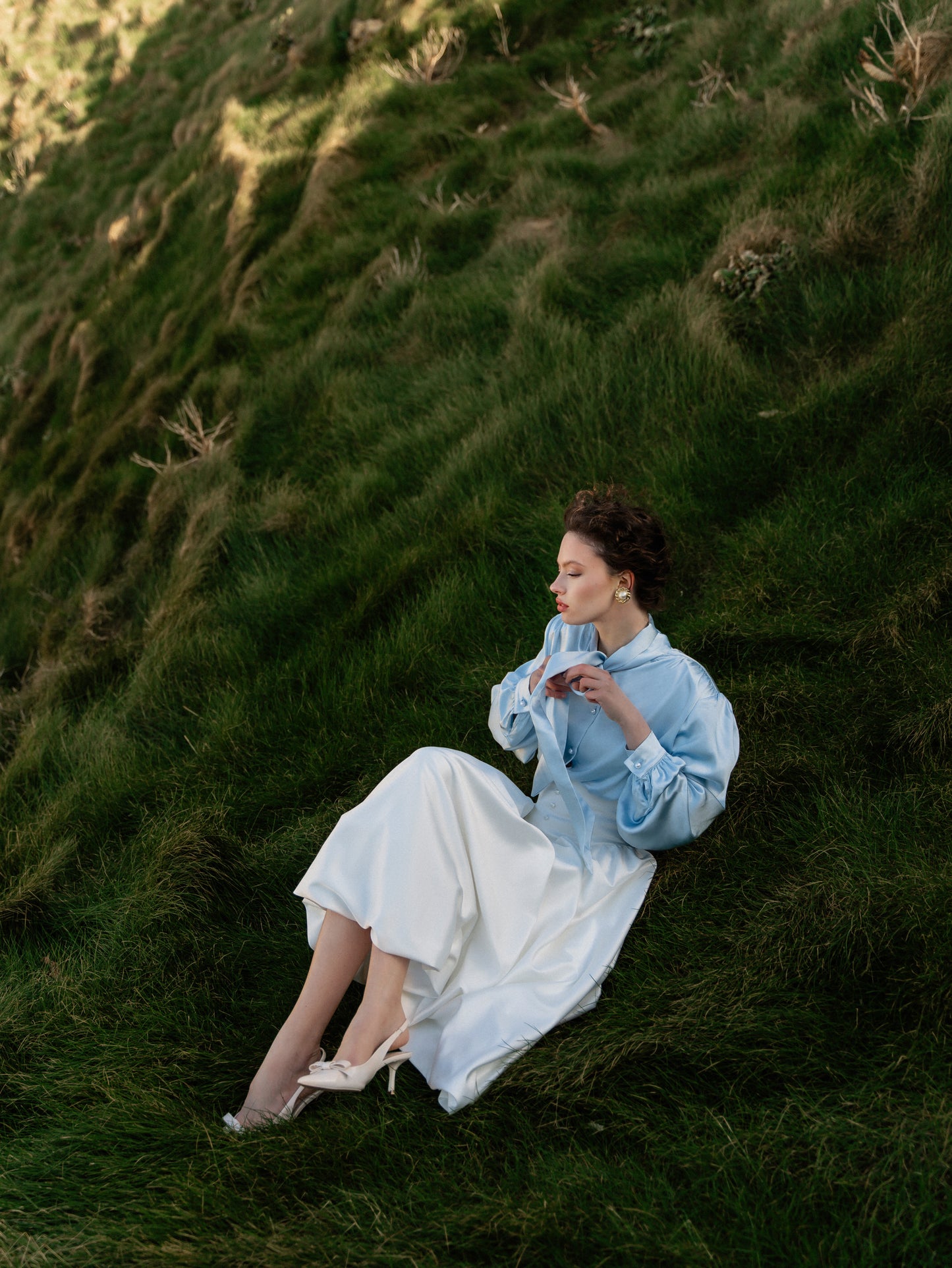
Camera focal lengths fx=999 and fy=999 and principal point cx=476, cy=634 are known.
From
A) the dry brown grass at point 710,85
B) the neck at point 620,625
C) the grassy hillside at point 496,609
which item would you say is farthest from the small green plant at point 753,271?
the neck at point 620,625

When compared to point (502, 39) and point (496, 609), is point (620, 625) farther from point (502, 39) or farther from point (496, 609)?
point (502, 39)

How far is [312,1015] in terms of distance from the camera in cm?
281

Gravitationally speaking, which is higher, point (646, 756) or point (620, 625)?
point (620, 625)

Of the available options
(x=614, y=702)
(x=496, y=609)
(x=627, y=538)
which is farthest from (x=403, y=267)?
(x=614, y=702)

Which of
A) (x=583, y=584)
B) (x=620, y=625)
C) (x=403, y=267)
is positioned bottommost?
(x=620, y=625)

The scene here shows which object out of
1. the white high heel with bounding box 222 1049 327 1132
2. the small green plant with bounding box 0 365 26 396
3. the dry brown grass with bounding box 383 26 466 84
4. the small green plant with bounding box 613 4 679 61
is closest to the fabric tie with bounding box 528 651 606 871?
the white high heel with bounding box 222 1049 327 1132

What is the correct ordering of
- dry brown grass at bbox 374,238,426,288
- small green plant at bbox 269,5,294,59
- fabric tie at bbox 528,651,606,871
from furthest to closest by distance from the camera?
small green plant at bbox 269,5,294,59 < dry brown grass at bbox 374,238,426,288 < fabric tie at bbox 528,651,606,871

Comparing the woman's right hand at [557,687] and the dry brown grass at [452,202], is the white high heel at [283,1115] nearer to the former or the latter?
the woman's right hand at [557,687]

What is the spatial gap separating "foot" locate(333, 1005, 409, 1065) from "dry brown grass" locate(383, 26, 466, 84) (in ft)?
29.1

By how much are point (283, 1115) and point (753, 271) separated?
4557mm

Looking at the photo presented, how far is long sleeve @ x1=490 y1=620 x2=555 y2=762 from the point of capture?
10.9 feet

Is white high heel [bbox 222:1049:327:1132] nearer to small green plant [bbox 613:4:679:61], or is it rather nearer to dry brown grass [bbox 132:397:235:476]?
dry brown grass [bbox 132:397:235:476]

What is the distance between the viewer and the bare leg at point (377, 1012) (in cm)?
264

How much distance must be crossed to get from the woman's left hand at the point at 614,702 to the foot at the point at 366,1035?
3.37 feet
